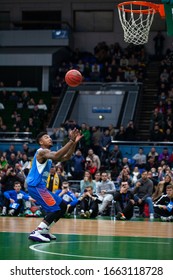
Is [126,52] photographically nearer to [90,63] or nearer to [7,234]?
[90,63]

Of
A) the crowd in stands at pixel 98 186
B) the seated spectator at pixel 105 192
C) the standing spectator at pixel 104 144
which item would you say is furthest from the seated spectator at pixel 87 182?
the standing spectator at pixel 104 144

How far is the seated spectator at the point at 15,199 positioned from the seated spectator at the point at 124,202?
285 cm

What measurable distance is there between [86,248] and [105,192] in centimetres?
1157

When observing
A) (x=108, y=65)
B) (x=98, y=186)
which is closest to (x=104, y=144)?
(x=98, y=186)

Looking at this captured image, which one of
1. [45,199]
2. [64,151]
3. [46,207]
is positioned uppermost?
[64,151]

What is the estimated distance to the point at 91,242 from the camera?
13555 mm

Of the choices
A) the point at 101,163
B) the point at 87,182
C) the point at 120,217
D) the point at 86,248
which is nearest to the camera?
the point at 86,248

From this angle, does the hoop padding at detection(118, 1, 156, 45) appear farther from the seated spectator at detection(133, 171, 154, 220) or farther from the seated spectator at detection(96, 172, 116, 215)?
the seated spectator at detection(96, 172, 116, 215)

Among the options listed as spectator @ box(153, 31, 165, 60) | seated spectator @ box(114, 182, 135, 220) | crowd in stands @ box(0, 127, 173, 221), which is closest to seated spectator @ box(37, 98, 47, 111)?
crowd in stands @ box(0, 127, 173, 221)

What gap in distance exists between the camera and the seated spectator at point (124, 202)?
2200cm

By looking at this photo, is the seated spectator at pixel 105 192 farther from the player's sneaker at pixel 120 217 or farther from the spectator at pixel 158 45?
the spectator at pixel 158 45

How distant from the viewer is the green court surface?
11.0 meters

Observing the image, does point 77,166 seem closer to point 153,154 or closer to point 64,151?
point 153,154
